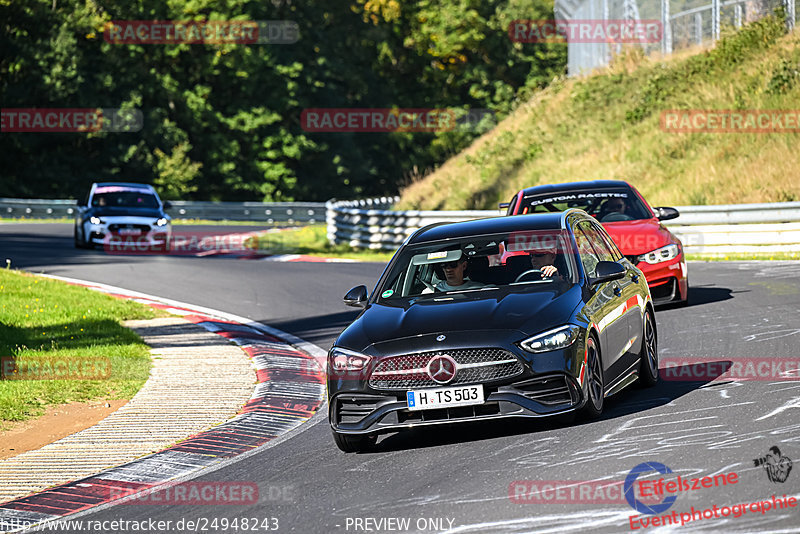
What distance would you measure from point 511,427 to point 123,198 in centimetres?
2384

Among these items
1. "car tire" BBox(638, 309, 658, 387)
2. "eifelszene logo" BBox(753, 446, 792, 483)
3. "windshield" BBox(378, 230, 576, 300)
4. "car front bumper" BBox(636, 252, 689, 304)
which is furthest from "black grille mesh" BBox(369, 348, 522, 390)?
"car front bumper" BBox(636, 252, 689, 304)

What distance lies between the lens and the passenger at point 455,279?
9.46 m

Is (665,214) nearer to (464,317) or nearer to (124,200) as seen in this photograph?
(464,317)

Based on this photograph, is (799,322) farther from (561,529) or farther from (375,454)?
(561,529)

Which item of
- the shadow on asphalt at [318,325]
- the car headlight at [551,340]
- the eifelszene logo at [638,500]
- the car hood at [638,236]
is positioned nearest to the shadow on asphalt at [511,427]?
the car headlight at [551,340]

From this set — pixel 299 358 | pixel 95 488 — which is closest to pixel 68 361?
pixel 299 358

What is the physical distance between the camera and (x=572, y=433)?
8.41 m

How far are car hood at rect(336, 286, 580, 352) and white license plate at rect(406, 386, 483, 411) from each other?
0.41 metres

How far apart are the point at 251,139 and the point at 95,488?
204ft

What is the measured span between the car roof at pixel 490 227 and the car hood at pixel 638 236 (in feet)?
16.8

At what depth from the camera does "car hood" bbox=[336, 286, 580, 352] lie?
332 inches

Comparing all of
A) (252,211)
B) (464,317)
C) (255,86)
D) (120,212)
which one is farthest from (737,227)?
(255,86)

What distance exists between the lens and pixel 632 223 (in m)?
15.7

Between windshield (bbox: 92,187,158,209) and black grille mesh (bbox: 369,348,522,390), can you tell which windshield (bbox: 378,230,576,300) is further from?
windshield (bbox: 92,187,158,209)
